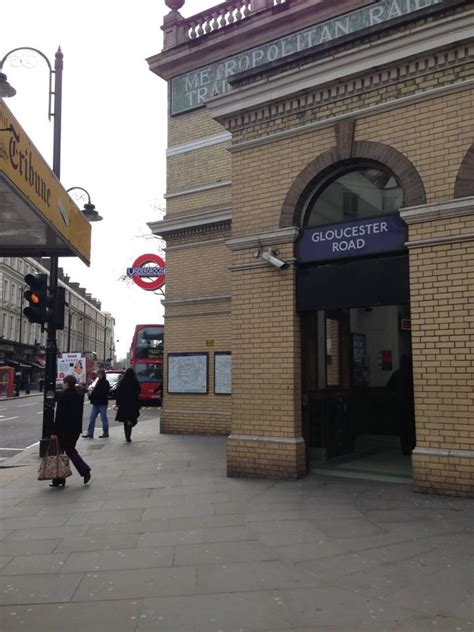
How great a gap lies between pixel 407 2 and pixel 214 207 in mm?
6241

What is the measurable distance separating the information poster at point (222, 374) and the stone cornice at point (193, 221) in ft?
10.7

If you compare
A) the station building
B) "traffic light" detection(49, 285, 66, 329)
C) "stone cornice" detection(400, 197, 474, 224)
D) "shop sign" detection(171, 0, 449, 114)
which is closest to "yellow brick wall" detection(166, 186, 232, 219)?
"shop sign" detection(171, 0, 449, 114)

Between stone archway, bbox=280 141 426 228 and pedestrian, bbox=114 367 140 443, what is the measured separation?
6.50 m

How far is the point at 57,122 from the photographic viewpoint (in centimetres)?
1127

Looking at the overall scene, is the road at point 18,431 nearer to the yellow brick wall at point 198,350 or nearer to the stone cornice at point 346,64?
the yellow brick wall at point 198,350

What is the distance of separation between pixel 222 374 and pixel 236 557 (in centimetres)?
871

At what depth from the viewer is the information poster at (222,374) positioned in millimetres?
13305

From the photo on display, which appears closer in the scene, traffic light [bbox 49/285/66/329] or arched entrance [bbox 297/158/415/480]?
arched entrance [bbox 297/158/415/480]

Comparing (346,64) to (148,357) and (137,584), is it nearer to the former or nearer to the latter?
(137,584)

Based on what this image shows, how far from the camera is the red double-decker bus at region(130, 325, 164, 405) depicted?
1017 inches

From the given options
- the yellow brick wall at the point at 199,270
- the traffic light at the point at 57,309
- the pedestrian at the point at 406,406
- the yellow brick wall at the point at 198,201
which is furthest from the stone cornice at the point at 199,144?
the pedestrian at the point at 406,406

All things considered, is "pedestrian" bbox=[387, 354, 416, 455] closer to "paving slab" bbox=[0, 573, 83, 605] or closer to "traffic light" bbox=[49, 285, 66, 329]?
"traffic light" bbox=[49, 285, 66, 329]

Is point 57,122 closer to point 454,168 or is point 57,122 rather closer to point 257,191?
point 257,191

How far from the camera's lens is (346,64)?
7504 mm
